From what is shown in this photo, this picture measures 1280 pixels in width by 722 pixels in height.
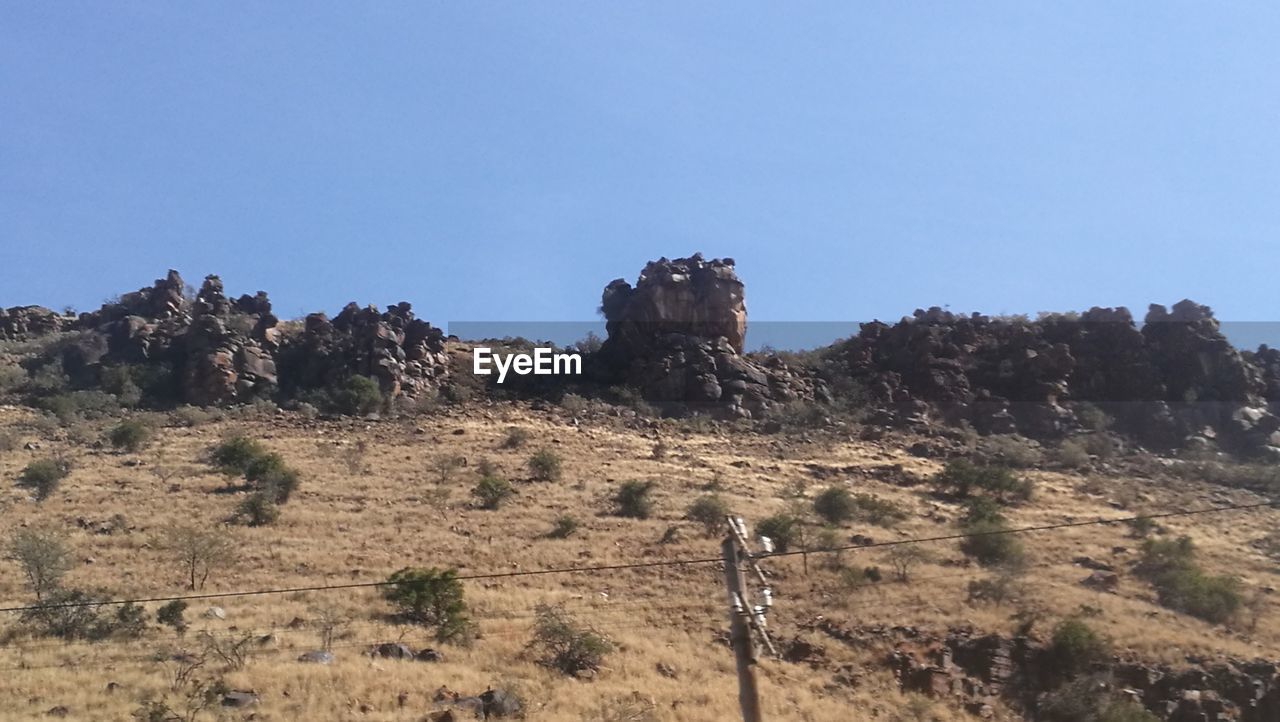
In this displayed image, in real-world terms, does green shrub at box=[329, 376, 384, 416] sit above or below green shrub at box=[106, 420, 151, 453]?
above

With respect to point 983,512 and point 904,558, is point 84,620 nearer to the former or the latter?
point 904,558

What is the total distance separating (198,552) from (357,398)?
25690 mm

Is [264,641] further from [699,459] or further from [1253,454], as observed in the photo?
[1253,454]

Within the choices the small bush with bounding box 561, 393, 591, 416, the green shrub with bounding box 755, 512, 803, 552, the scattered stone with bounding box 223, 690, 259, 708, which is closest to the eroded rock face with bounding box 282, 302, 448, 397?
the small bush with bounding box 561, 393, 591, 416

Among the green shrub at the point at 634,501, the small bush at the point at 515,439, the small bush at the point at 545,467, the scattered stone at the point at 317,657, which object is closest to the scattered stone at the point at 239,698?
the scattered stone at the point at 317,657

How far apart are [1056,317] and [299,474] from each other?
5066 centimetres

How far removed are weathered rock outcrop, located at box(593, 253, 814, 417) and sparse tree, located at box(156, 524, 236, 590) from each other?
31756mm

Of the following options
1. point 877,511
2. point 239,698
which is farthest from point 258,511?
point 877,511

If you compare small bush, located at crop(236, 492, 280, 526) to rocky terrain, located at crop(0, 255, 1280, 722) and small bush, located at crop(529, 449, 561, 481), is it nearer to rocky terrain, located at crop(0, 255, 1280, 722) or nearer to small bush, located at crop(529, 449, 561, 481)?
rocky terrain, located at crop(0, 255, 1280, 722)

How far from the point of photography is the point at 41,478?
109 ft

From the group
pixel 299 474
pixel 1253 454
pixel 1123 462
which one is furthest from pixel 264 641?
pixel 1253 454

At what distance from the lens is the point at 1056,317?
6719 centimetres

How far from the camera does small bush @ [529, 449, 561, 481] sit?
37.2m

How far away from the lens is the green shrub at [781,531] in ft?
95.8
